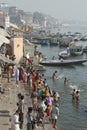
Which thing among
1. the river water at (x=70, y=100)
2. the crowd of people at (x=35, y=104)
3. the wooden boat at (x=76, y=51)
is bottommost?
the wooden boat at (x=76, y=51)

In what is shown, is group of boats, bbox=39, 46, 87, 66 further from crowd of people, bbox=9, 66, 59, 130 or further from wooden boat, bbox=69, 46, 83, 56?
crowd of people, bbox=9, 66, 59, 130

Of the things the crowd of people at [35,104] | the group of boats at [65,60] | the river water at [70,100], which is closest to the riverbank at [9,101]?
the crowd of people at [35,104]

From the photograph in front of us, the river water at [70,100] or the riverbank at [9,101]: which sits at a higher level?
the riverbank at [9,101]

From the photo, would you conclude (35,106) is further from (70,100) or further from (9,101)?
(70,100)

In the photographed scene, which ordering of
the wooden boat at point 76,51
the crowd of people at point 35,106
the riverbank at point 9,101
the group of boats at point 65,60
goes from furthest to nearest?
the wooden boat at point 76,51
the group of boats at point 65,60
the riverbank at point 9,101
the crowd of people at point 35,106

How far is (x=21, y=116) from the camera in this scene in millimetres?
→ 18250

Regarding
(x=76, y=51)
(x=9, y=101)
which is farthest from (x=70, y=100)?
(x=76, y=51)

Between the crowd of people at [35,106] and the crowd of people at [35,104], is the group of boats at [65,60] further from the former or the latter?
the crowd of people at [35,106]

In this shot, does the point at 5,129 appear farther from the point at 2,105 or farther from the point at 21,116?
the point at 2,105

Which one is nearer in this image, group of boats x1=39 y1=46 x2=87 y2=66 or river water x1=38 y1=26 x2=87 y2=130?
river water x1=38 y1=26 x2=87 y2=130

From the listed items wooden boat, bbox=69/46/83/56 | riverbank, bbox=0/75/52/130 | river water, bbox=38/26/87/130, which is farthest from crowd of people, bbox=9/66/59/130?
wooden boat, bbox=69/46/83/56

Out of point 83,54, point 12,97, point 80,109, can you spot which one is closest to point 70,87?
point 80,109

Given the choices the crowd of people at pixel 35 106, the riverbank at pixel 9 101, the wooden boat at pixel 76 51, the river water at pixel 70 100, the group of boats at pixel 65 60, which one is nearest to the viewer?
the crowd of people at pixel 35 106

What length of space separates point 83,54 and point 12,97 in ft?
157
